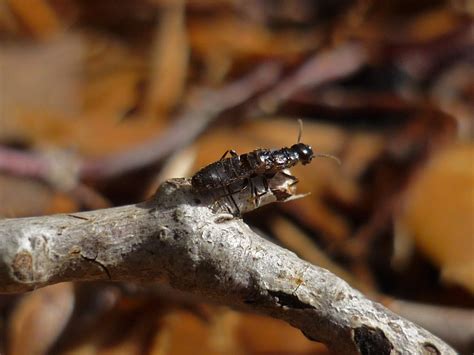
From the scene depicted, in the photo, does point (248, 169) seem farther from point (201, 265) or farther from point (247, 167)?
point (201, 265)

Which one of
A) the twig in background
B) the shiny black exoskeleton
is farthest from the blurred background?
the shiny black exoskeleton

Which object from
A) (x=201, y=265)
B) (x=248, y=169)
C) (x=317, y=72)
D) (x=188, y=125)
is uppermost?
(x=317, y=72)

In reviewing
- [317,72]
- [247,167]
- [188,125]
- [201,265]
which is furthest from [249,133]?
[201,265]

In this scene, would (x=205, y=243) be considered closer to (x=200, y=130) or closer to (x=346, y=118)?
(x=200, y=130)

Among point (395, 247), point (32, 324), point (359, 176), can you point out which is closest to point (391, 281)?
point (395, 247)

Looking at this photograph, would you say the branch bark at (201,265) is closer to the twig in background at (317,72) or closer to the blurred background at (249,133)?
the blurred background at (249,133)

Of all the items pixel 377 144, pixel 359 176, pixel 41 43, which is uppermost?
pixel 41 43
